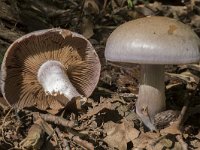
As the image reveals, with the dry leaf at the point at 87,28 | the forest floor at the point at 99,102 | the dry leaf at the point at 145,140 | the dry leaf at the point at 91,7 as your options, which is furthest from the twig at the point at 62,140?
A: the dry leaf at the point at 91,7

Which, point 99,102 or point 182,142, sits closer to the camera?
point 182,142

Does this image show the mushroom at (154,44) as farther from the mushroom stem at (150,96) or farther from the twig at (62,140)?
the twig at (62,140)

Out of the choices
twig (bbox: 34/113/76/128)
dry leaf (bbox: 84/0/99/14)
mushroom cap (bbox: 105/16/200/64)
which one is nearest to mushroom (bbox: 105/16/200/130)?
mushroom cap (bbox: 105/16/200/64)

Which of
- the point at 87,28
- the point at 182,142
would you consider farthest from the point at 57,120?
the point at 87,28

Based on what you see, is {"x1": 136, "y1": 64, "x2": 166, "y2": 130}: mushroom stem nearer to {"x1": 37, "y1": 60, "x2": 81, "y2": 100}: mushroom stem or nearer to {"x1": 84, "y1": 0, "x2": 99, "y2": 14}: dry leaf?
{"x1": 37, "y1": 60, "x2": 81, "y2": 100}: mushroom stem

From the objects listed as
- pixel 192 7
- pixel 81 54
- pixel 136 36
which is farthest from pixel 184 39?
pixel 192 7

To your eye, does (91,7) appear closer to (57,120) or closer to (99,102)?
(99,102)
